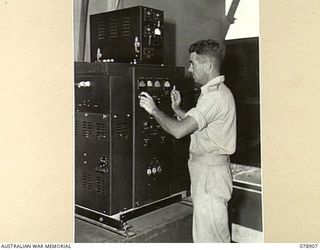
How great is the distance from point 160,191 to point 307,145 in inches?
32.9

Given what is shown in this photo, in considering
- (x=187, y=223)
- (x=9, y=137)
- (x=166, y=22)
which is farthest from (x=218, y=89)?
(x=166, y=22)

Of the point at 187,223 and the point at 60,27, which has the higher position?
the point at 60,27

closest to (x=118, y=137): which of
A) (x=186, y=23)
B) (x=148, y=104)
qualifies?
(x=148, y=104)

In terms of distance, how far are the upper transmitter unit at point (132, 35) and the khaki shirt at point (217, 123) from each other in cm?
33

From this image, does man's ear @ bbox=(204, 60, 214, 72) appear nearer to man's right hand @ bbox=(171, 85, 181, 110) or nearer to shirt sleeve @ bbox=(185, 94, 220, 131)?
shirt sleeve @ bbox=(185, 94, 220, 131)

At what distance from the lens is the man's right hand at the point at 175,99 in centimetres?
191

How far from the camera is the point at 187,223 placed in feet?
6.55

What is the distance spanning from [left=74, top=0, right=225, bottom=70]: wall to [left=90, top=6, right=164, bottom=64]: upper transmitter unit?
79 centimetres

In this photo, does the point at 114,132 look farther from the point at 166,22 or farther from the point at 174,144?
the point at 166,22

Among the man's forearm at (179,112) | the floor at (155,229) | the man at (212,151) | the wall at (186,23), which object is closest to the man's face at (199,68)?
the man at (212,151)

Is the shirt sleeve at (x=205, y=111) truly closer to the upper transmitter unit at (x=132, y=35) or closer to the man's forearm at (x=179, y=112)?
the man's forearm at (x=179, y=112)

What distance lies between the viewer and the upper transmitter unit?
178 centimetres

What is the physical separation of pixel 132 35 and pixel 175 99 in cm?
39

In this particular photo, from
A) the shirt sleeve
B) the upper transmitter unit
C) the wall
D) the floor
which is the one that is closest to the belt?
the shirt sleeve
